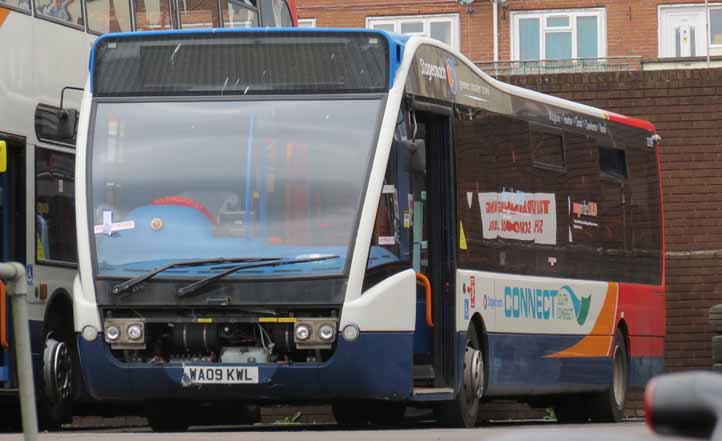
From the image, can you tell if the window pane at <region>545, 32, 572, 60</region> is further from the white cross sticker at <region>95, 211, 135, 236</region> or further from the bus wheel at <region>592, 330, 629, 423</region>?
the white cross sticker at <region>95, 211, 135, 236</region>

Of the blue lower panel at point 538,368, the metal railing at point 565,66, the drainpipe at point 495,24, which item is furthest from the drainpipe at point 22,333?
the drainpipe at point 495,24

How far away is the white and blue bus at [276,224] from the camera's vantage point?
11945 millimetres

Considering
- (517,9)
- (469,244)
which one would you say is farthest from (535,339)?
(517,9)

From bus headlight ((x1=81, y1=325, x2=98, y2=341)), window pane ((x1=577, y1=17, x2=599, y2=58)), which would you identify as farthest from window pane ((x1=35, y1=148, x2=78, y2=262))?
window pane ((x1=577, y1=17, x2=599, y2=58))

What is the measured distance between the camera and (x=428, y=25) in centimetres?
5325

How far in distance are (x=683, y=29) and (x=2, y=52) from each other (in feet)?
135

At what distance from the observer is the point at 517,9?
174 ft

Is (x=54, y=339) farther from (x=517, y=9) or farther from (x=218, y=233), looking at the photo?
(x=517, y=9)

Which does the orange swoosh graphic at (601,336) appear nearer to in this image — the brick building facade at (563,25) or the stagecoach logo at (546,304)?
the stagecoach logo at (546,304)

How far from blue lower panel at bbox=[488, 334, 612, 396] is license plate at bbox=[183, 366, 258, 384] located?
2.82 metres

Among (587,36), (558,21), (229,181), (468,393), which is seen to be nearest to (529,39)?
(558,21)

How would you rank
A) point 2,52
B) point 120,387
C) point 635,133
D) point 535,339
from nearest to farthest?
point 120,387 < point 2,52 < point 535,339 < point 635,133

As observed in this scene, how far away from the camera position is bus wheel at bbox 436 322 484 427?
1319 cm

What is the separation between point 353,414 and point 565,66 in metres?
30.4
